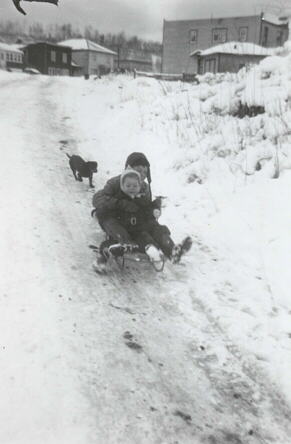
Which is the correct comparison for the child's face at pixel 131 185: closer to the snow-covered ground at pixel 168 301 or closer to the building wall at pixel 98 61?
the snow-covered ground at pixel 168 301

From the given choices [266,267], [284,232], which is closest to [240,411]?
[266,267]

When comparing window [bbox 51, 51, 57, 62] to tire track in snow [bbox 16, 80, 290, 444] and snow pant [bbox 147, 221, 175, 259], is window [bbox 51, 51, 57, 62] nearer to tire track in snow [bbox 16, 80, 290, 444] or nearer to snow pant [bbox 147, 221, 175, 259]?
snow pant [bbox 147, 221, 175, 259]

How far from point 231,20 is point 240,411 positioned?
143 feet

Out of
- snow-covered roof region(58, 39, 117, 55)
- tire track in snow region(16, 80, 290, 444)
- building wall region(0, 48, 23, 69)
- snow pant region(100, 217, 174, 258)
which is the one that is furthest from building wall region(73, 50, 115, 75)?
tire track in snow region(16, 80, 290, 444)

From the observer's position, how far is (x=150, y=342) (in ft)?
11.8

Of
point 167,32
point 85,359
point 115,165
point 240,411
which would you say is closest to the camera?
point 240,411

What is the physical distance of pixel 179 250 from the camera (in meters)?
5.04

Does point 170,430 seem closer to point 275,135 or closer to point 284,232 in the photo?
point 284,232

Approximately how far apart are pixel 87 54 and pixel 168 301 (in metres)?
69.0

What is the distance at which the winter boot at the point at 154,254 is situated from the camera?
4719 mm

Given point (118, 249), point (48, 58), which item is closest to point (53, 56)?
point (48, 58)

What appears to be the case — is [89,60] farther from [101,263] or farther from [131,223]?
[101,263]

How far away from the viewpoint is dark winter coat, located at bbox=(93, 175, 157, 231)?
5.19 m

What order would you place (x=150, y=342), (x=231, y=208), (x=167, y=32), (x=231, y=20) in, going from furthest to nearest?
(x=167, y=32)
(x=231, y=20)
(x=231, y=208)
(x=150, y=342)
